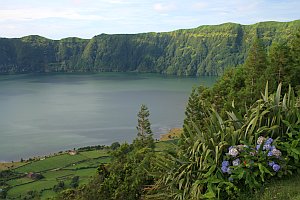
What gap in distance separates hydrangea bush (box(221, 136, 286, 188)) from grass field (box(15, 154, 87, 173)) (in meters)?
45.9

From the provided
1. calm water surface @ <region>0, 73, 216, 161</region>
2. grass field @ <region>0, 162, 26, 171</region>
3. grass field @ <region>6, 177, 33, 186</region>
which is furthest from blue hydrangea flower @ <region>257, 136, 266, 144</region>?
grass field @ <region>0, 162, 26, 171</region>

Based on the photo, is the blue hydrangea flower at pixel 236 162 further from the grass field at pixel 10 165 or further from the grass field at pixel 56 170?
the grass field at pixel 10 165

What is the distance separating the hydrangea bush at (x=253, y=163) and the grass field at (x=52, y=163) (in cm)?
4594

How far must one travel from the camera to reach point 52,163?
49.6 m

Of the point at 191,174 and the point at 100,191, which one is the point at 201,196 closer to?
the point at 191,174

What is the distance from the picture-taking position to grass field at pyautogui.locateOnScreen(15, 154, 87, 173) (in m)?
47.9

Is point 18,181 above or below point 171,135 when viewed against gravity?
A: below

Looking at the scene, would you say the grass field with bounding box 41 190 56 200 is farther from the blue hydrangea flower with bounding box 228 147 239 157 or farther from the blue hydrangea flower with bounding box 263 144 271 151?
the blue hydrangea flower with bounding box 263 144 271 151

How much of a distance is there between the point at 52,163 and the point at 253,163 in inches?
1870

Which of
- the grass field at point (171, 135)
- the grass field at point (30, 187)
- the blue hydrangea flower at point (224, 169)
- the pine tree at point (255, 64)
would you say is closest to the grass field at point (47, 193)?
the grass field at point (30, 187)

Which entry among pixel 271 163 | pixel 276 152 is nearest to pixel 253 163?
pixel 271 163

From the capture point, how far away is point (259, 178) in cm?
545

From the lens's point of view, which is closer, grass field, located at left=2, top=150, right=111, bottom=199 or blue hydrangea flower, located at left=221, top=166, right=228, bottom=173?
blue hydrangea flower, located at left=221, top=166, right=228, bottom=173

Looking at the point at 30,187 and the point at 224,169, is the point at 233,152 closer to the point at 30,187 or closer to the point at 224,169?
the point at 224,169
